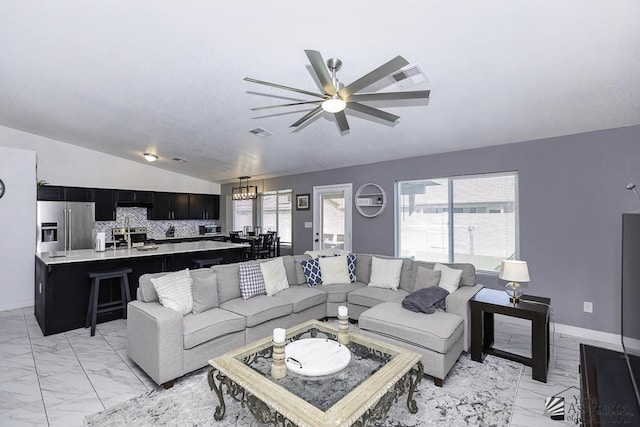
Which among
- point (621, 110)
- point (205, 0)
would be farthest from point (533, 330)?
point (205, 0)

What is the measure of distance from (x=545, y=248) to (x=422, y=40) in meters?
3.11

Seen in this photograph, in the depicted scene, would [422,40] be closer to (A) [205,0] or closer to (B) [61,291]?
(A) [205,0]

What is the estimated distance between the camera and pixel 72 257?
12.7 feet

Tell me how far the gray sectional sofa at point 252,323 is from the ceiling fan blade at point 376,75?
80.7 inches

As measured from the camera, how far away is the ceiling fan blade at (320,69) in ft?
5.74

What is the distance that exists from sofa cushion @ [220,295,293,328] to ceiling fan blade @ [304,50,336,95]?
223 centimetres

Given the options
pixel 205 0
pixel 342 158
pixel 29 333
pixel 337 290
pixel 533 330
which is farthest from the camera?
pixel 342 158

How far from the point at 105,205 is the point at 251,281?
16.8 ft

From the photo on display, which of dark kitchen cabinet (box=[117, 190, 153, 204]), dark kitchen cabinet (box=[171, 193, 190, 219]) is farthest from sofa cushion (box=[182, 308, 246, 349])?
dark kitchen cabinet (box=[171, 193, 190, 219])

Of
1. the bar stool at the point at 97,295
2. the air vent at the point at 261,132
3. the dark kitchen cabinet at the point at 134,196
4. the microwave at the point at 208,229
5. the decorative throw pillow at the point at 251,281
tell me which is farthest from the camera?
the microwave at the point at 208,229

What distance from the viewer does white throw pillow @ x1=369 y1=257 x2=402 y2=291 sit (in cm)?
393

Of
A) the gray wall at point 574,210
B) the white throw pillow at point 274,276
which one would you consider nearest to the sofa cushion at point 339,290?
the white throw pillow at point 274,276

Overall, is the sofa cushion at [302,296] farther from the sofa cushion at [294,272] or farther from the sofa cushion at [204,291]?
the sofa cushion at [204,291]

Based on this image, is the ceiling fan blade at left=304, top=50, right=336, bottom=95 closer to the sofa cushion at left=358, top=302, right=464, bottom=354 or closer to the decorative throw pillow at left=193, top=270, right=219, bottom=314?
the sofa cushion at left=358, top=302, right=464, bottom=354
